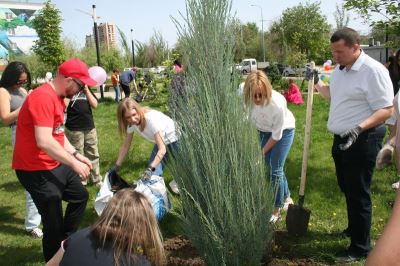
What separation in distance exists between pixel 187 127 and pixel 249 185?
0.57m

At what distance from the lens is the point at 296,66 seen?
19000mm

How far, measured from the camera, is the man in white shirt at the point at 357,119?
3061 millimetres

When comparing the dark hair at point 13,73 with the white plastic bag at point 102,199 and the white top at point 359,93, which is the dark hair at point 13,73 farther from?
the white top at point 359,93

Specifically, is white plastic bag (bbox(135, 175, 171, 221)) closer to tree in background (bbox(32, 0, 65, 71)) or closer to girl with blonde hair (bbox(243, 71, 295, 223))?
girl with blonde hair (bbox(243, 71, 295, 223))

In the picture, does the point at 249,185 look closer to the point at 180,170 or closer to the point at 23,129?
the point at 180,170

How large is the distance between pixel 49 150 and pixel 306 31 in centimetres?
3130

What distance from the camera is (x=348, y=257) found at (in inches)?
133

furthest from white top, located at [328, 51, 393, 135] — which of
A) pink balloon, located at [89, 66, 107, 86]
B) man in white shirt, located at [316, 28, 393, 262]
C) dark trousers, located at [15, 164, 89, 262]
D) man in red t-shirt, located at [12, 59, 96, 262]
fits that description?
pink balloon, located at [89, 66, 107, 86]

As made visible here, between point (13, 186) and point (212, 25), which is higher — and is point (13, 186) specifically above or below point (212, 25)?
below

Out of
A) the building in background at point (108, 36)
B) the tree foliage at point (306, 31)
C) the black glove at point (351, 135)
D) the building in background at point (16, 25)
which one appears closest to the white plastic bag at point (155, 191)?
the black glove at point (351, 135)

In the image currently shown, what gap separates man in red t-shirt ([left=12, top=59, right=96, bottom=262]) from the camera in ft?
9.64

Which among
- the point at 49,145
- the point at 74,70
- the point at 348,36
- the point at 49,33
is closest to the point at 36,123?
the point at 49,145

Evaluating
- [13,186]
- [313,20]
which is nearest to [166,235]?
[13,186]

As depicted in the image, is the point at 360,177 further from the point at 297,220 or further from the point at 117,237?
the point at 117,237
